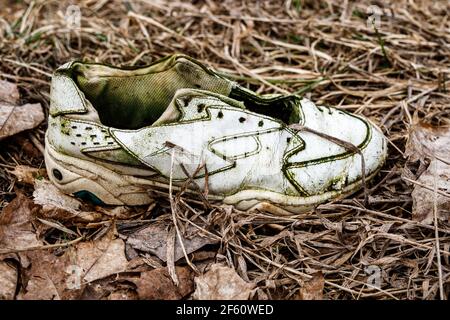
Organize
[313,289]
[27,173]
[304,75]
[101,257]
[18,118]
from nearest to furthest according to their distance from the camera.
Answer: [313,289]
[101,257]
[27,173]
[18,118]
[304,75]

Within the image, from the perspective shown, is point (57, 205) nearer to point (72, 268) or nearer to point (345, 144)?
point (72, 268)

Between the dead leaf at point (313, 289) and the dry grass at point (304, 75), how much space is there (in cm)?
5

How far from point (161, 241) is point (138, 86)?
23.0 inches

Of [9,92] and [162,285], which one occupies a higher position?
[9,92]

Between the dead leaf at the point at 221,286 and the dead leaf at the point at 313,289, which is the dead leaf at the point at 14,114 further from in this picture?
the dead leaf at the point at 313,289

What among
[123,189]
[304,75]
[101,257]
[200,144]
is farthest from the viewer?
[304,75]

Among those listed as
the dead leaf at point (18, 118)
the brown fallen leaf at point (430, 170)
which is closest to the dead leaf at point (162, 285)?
the brown fallen leaf at point (430, 170)

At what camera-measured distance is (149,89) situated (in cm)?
230

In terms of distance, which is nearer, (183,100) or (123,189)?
(183,100)

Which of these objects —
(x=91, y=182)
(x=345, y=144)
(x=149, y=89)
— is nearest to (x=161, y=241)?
(x=91, y=182)

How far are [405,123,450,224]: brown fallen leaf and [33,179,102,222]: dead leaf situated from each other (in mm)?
1081

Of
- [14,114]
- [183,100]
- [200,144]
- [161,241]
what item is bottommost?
[161,241]

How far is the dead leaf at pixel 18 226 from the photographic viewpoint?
203cm

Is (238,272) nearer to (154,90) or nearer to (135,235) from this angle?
(135,235)
